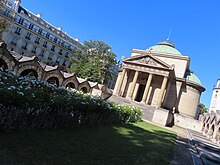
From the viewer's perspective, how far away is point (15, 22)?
43.8 m

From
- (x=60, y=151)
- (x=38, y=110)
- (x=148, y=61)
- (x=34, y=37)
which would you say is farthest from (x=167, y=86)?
(x=34, y=37)

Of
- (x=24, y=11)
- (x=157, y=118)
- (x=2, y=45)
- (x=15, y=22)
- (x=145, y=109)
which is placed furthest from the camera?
(x=24, y=11)

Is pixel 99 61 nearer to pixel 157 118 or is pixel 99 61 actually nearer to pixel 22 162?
pixel 157 118

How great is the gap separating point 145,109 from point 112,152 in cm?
2210

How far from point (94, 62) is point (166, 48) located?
637 inches

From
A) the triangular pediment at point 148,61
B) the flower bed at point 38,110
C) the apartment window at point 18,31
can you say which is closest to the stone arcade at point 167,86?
the triangular pediment at point 148,61

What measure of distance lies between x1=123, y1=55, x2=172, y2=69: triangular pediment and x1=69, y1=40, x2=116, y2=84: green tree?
11863mm

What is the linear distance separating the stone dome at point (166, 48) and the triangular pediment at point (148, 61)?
6.98 meters

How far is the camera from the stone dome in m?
40.8

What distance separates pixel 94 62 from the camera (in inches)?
1773

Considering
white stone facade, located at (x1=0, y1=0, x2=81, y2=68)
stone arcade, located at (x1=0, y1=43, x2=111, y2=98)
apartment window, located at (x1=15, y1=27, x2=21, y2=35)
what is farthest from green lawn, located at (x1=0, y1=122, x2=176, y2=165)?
apartment window, located at (x1=15, y1=27, x2=21, y2=35)

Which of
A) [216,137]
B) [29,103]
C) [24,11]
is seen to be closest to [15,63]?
[29,103]

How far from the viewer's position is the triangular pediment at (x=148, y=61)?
31469mm

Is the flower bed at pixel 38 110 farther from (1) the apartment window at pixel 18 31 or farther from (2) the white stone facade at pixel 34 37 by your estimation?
(1) the apartment window at pixel 18 31
